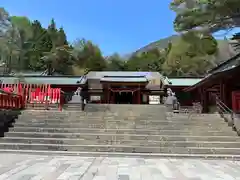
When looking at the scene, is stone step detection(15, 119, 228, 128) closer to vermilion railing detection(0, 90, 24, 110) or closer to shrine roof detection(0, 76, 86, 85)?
vermilion railing detection(0, 90, 24, 110)

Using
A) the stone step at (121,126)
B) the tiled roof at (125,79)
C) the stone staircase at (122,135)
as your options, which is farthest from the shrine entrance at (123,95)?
the stone step at (121,126)

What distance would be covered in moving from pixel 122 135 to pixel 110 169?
12.6 ft

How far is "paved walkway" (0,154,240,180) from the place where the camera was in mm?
6293

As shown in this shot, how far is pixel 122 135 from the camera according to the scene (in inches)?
433

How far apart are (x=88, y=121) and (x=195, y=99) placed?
1472cm

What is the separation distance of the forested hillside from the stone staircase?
19881mm

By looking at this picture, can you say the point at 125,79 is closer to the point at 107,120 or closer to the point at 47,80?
the point at 47,80

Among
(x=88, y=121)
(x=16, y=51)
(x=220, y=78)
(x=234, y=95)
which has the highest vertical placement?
(x=16, y=51)

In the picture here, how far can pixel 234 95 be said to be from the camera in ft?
43.7

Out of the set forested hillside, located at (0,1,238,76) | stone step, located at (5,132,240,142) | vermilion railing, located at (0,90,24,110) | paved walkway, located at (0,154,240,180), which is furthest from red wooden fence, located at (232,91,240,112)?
forested hillside, located at (0,1,238,76)

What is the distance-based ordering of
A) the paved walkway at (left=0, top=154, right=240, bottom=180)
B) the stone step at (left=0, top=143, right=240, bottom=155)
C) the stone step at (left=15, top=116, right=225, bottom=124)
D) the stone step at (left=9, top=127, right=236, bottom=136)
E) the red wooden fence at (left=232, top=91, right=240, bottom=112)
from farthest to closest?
the red wooden fence at (left=232, top=91, right=240, bottom=112)
the stone step at (left=15, top=116, right=225, bottom=124)
the stone step at (left=9, top=127, right=236, bottom=136)
the stone step at (left=0, top=143, right=240, bottom=155)
the paved walkway at (left=0, top=154, right=240, bottom=180)

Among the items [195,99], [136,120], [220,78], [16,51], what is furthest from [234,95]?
[16,51]

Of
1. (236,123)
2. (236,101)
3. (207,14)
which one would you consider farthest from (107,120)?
(207,14)

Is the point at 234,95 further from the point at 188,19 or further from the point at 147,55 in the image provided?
the point at 147,55
